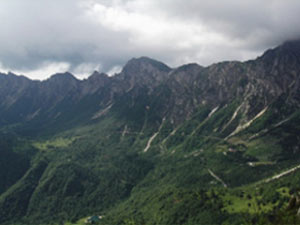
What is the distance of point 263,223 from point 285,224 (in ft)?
119

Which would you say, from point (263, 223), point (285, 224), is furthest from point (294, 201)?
point (263, 223)

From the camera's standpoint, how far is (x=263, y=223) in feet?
570

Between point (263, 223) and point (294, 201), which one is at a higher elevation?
point (294, 201)

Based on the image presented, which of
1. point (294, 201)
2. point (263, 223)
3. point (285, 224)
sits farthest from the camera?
point (263, 223)

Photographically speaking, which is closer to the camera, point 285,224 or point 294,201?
point 285,224

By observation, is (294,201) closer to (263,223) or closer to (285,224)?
(285,224)

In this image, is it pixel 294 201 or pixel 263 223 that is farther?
pixel 263 223

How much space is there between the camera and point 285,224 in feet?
458

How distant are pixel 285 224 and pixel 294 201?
1524 cm

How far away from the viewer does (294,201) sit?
149 m

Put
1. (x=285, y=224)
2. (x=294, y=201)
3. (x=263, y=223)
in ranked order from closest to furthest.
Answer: (x=285, y=224), (x=294, y=201), (x=263, y=223)

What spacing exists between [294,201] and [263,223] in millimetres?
31867
